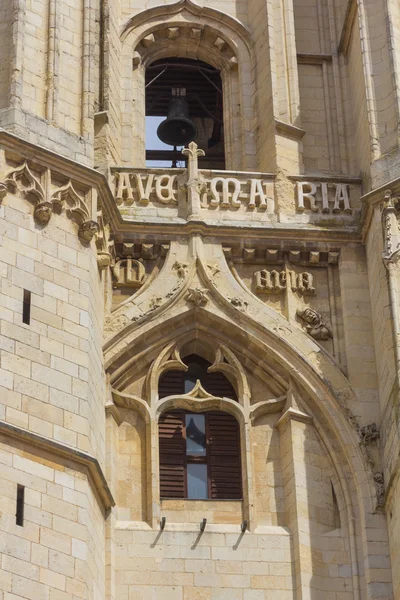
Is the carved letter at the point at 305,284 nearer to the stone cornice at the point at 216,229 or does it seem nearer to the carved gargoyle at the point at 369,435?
the stone cornice at the point at 216,229

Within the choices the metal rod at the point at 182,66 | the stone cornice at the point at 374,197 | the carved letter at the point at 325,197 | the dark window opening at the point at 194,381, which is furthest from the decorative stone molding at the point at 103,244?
the metal rod at the point at 182,66

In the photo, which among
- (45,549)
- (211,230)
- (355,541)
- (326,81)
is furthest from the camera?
(326,81)

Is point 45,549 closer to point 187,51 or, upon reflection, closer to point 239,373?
point 239,373

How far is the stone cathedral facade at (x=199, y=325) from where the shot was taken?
69.3 ft

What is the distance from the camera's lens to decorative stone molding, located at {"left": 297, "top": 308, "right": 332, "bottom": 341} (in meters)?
23.3

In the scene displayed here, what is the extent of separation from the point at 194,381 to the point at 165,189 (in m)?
2.31

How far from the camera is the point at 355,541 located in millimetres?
22000

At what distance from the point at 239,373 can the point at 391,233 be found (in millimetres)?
2250

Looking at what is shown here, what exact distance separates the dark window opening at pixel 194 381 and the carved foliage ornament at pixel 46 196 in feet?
6.12

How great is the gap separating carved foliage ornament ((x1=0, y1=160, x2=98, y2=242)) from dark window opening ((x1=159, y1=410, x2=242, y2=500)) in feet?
7.43

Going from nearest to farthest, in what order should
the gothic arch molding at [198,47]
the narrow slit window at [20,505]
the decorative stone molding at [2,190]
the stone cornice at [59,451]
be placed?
A: the narrow slit window at [20,505] < the stone cornice at [59,451] < the decorative stone molding at [2,190] < the gothic arch molding at [198,47]

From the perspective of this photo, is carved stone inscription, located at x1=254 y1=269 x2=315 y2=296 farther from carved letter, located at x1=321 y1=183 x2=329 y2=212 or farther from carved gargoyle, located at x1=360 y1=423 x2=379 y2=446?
carved gargoyle, located at x1=360 y1=423 x2=379 y2=446

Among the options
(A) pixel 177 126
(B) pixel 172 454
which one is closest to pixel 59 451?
(B) pixel 172 454

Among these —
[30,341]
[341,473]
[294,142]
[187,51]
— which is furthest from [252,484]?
[187,51]
